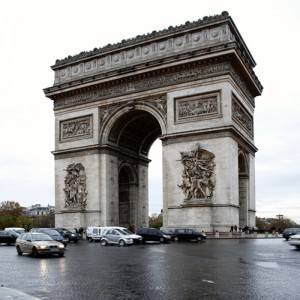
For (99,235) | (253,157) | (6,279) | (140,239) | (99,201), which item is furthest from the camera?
(253,157)

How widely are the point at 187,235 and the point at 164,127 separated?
980 centimetres

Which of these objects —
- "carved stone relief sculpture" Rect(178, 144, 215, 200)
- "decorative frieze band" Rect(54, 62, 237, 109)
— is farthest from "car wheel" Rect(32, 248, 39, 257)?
"decorative frieze band" Rect(54, 62, 237, 109)

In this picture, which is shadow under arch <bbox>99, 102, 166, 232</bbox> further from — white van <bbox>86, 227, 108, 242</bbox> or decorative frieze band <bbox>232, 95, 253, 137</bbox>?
decorative frieze band <bbox>232, 95, 253, 137</bbox>

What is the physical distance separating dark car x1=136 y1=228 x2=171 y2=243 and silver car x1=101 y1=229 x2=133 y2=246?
121 inches

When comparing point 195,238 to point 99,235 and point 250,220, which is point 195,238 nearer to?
point 99,235

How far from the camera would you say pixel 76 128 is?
4606 cm

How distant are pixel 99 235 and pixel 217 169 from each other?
1030cm

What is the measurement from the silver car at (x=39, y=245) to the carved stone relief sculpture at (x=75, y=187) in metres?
20.3

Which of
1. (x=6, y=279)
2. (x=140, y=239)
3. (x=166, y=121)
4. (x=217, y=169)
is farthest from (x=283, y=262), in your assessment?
(x=166, y=121)

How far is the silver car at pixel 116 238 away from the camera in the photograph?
31.9 meters

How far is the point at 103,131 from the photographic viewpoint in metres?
44.2

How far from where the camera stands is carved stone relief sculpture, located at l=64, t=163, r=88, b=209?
4428 cm

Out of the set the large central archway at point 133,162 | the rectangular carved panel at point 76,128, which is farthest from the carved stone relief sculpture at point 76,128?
the large central archway at point 133,162

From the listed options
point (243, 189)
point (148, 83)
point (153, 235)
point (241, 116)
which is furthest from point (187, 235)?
point (148, 83)
